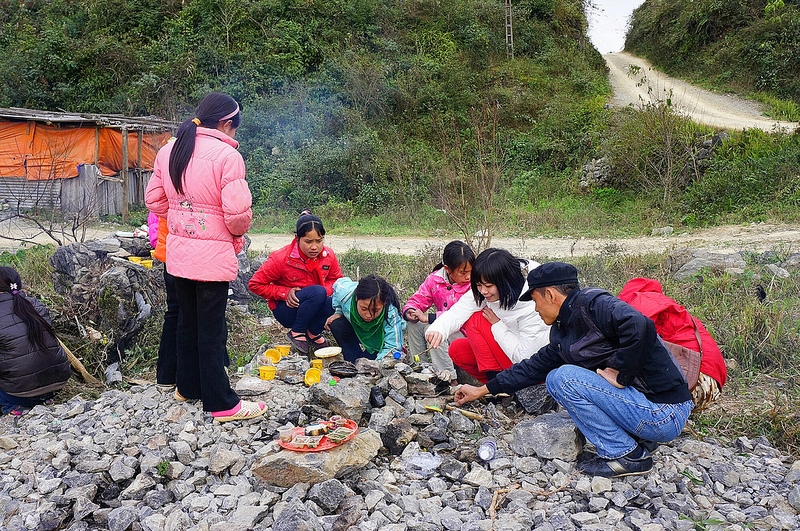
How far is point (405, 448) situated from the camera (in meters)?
3.27

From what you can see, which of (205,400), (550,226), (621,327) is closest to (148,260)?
(205,400)

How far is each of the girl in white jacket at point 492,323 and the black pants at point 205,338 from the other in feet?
4.04

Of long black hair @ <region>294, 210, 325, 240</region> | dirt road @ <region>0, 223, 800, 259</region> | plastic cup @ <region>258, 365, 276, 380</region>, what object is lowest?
plastic cup @ <region>258, 365, 276, 380</region>

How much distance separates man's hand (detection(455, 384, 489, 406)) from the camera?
3.46 metres

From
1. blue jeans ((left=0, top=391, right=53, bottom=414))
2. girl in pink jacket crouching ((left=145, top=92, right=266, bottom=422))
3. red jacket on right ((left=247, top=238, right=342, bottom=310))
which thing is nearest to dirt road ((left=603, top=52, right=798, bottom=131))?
red jacket on right ((left=247, top=238, right=342, bottom=310))

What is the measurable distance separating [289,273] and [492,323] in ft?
5.84

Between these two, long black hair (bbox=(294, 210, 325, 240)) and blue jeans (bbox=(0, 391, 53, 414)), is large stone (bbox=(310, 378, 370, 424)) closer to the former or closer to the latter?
long black hair (bbox=(294, 210, 325, 240))

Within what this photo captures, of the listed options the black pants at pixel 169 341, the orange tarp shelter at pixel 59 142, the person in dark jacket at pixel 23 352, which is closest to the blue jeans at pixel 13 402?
the person in dark jacket at pixel 23 352

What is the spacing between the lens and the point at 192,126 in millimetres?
3219

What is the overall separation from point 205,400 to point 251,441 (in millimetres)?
360

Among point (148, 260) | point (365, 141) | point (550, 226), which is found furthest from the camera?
point (365, 141)

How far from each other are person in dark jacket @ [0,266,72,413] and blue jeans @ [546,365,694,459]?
326 cm

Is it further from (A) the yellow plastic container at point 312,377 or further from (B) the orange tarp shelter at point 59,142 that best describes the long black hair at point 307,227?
(B) the orange tarp shelter at point 59,142

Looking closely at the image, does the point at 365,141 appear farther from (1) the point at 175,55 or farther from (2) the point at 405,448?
(2) the point at 405,448
